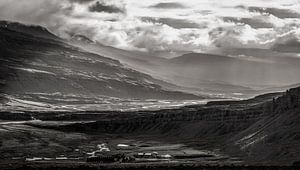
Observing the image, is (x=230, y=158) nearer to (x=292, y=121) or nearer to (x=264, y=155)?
(x=264, y=155)

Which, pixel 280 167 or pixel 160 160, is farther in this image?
pixel 160 160

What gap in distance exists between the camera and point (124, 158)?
182375 millimetres

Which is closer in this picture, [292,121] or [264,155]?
[264,155]

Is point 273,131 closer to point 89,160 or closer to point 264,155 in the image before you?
point 264,155

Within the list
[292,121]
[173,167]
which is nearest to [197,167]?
[173,167]

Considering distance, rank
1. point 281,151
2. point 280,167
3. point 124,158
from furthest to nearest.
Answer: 1. point 124,158
2. point 281,151
3. point 280,167

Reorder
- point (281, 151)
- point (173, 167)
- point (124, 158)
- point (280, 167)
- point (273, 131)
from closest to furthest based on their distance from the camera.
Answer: point (280, 167), point (173, 167), point (281, 151), point (124, 158), point (273, 131)

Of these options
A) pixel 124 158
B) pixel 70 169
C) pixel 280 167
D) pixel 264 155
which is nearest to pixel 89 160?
pixel 124 158

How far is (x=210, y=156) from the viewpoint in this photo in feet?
614

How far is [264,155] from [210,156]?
762 inches

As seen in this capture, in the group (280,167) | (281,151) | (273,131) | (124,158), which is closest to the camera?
(280,167)

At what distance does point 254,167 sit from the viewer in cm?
14200

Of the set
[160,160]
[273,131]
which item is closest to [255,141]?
[273,131]

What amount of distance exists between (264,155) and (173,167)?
36.8 metres
